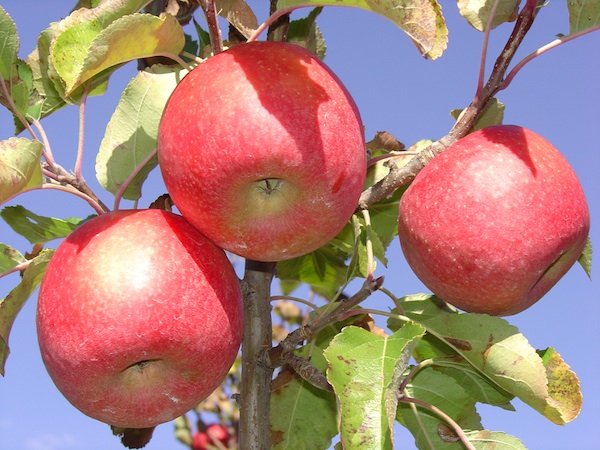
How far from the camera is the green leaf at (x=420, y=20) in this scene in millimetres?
1536

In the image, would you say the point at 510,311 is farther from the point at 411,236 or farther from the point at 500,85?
the point at 500,85

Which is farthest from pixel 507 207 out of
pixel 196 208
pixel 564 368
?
pixel 196 208

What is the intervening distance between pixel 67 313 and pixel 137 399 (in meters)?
0.29

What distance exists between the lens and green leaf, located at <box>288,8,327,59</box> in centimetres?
228

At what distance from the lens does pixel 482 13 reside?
6.25 feet

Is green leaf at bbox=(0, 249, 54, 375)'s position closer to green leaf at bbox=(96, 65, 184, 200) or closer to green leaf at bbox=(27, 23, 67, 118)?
green leaf at bbox=(96, 65, 184, 200)

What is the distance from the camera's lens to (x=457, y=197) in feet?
5.82

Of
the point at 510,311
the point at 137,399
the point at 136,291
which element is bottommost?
the point at 137,399

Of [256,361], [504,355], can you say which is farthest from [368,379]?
[256,361]

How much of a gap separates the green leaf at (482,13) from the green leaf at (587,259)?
66 cm

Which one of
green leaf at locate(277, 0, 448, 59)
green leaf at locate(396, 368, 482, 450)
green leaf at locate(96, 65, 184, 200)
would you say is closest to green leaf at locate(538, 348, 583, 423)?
green leaf at locate(396, 368, 482, 450)

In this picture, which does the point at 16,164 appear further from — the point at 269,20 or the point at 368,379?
the point at 368,379

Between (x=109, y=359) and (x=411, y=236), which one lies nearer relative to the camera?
(x=109, y=359)

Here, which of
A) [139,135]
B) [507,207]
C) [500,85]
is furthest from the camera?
[139,135]
